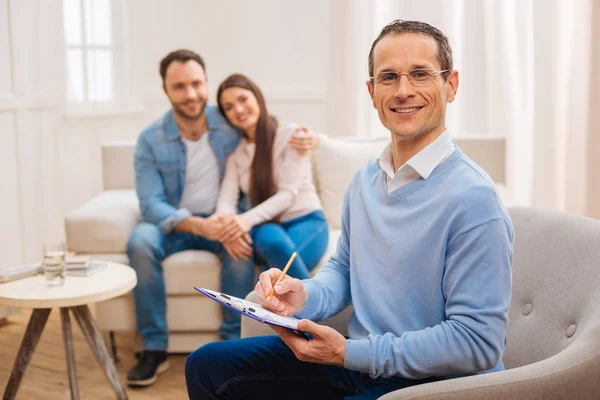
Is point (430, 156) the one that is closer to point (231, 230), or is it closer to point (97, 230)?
point (231, 230)

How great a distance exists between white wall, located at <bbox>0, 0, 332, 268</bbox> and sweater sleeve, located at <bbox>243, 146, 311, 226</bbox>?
47.6 inches

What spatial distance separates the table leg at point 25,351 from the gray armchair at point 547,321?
3.20ft

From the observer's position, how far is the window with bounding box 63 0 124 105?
4.23 m

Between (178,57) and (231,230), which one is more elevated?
(178,57)

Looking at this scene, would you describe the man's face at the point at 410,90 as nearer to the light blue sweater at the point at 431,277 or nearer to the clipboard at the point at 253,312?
the light blue sweater at the point at 431,277

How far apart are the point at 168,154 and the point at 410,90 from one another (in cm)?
177

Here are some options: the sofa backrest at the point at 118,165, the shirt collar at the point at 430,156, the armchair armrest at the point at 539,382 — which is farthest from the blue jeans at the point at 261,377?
the sofa backrest at the point at 118,165

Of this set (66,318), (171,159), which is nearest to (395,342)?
(66,318)

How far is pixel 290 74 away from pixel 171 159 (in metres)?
2.04

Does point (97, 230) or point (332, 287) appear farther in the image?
point (97, 230)

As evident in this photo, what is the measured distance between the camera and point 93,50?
4391 mm

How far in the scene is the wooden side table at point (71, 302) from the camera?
213 cm

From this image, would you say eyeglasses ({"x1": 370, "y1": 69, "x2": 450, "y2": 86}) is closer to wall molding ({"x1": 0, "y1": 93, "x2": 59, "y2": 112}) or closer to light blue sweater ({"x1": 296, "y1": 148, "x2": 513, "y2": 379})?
light blue sweater ({"x1": 296, "y1": 148, "x2": 513, "y2": 379})

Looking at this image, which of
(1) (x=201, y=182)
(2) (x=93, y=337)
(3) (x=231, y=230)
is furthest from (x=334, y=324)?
(1) (x=201, y=182)
